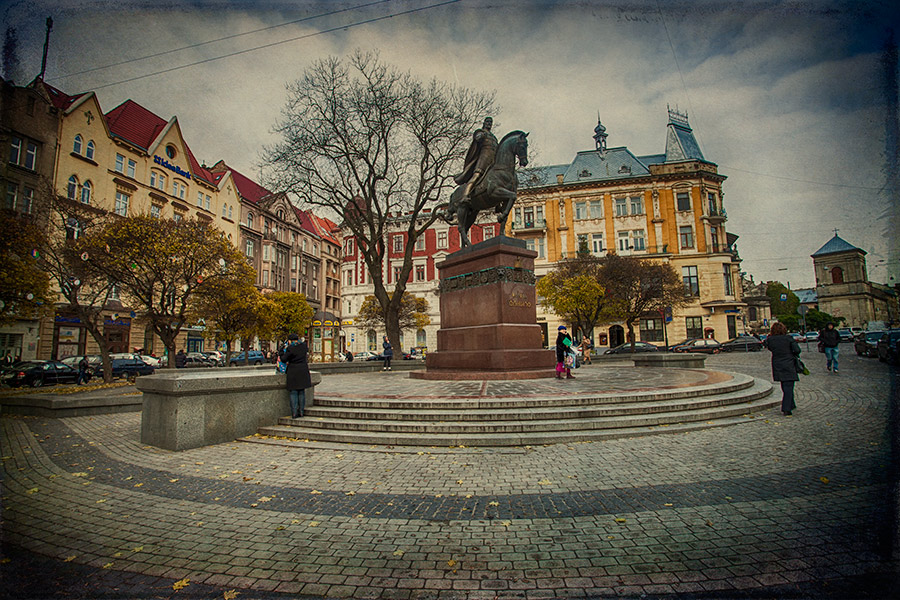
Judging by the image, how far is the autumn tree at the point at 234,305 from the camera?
70.5 ft

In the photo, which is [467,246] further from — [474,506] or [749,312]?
[749,312]

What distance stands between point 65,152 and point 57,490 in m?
35.3

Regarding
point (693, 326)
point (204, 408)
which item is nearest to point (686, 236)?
point (693, 326)

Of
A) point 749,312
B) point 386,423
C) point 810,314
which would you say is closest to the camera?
point 386,423

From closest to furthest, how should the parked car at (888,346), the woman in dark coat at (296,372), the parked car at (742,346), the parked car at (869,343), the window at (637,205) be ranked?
the woman in dark coat at (296,372)
the parked car at (888,346)
the parked car at (869,343)
the parked car at (742,346)
the window at (637,205)

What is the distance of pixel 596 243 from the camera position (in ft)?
165

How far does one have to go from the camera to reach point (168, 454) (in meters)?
6.85

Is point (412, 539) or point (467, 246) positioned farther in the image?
point (467, 246)

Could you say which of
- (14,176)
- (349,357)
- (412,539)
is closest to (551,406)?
(412,539)

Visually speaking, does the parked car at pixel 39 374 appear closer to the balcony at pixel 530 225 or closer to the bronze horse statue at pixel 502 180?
the bronze horse statue at pixel 502 180

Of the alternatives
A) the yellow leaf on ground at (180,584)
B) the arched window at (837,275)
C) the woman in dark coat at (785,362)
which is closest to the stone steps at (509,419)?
the woman in dark coat at (785,362)

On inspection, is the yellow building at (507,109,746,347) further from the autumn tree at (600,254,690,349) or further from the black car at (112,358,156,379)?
the black car at (112,358,156,379)

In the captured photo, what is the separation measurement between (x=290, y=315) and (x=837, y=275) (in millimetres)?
37859

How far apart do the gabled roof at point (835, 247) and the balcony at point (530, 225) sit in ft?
158
